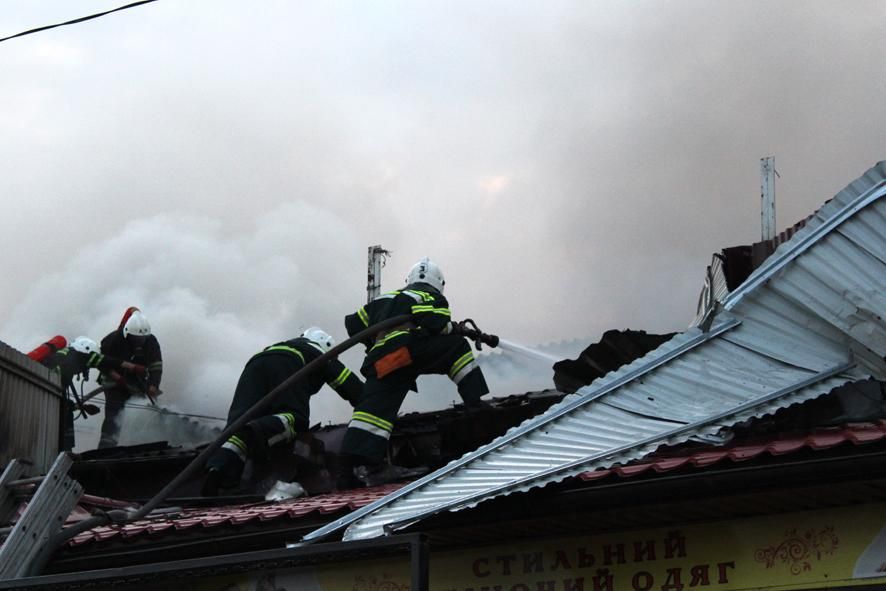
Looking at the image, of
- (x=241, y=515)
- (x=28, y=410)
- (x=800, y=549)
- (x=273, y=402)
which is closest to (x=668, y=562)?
(x=800, y=549)

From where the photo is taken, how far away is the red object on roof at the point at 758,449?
6195 mm

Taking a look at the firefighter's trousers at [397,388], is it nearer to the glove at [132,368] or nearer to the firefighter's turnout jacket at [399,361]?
the firefighter's turnout jacket at [399,361]

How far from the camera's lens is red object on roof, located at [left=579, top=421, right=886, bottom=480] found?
6195mm

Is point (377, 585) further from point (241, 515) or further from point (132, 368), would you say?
point (132, 368)

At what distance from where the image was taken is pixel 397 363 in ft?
32.3

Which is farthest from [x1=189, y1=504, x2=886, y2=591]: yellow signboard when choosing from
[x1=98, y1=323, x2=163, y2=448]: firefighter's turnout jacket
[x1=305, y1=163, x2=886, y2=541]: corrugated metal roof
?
[x1=98, y1=323, x2=163, y2=448]: firefighter's turnout jacket

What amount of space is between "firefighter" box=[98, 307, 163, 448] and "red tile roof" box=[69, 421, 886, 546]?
642 centimetres

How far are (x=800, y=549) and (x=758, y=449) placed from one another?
0.50 metres

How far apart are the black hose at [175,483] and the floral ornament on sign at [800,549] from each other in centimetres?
378

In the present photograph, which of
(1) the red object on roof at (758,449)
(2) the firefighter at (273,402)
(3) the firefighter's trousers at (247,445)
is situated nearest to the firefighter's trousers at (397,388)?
(2) the firefighter at (273,402)

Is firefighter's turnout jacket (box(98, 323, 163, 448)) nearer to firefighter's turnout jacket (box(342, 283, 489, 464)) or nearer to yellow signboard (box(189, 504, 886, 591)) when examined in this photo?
firefighter's turnout jacket (box(342, 283, 489, 464))

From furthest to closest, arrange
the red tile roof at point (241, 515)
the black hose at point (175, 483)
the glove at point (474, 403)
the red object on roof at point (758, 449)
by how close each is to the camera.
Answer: the glove at point (474, 403)
the black hose at point (175, 483)
the red tile roof at point (241, 515)
the red object on roof at point (758, 449)

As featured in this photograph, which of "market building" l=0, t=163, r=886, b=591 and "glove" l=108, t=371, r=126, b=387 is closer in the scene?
"market building" l=0, t=163, r=886, b=591

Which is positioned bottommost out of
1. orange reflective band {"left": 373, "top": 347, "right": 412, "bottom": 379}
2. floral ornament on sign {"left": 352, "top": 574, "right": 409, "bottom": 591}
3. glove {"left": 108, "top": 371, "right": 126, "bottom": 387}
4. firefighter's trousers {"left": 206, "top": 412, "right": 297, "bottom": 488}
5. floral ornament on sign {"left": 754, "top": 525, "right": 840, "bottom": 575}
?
floral ornament on sign {"left": 352, "top": 574, "right": 409, "bottom": 591}
